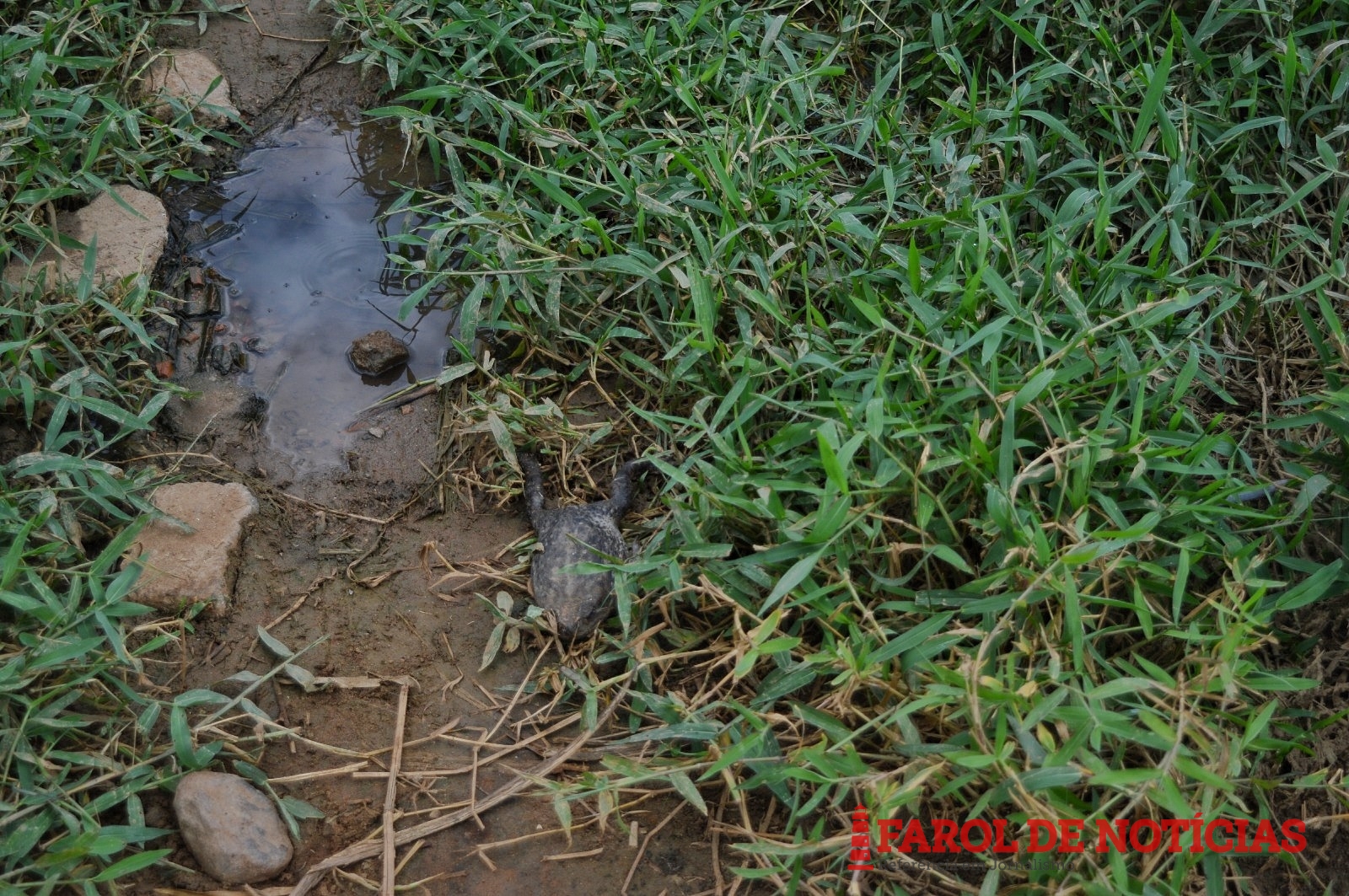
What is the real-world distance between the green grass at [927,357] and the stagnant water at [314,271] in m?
0.24

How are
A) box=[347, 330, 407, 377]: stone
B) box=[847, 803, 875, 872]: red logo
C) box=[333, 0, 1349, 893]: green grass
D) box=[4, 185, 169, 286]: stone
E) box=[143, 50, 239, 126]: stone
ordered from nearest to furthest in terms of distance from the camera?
1. box=[847, 803, 875, 872]: red logo
2. box=[333, 0, 1349, 893]: green grass
3. box=[4, 185, 169, 286]: stone
4. box=[347, 330, 407, 377]: stone
5. box=[143, 50, 239, 126]: stone

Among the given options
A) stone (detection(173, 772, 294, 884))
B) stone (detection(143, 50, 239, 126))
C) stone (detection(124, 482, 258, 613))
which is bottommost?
stone (detection(173, 772, 294, 884))

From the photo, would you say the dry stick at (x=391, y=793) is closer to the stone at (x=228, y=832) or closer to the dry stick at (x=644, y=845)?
the stone at (x=228, y=832)

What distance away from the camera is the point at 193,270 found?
3.71 meters

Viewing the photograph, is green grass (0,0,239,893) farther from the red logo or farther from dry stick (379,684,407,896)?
the red logo

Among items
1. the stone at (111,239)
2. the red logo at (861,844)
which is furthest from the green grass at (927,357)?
the stone at (111,239)

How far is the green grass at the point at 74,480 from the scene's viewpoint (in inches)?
91.9

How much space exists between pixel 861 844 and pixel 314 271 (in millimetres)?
2855

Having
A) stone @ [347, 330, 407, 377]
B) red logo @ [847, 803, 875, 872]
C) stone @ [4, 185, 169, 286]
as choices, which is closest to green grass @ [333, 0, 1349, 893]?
red logo @ [847, 803, 875, 872]

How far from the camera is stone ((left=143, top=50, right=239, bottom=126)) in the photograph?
4043 millimetres

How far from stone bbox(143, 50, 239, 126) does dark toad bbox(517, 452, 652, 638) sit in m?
2.24

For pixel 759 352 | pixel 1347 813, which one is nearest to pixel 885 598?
pixel 759 352

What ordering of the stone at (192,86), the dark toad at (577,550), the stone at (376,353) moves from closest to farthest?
the dark toad at (577,550), the stone at (376,353), the stone at (192,86)

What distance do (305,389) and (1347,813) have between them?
3244 mm
